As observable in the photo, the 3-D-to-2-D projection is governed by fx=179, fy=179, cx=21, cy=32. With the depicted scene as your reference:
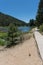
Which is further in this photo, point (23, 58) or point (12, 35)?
point (12, 35)

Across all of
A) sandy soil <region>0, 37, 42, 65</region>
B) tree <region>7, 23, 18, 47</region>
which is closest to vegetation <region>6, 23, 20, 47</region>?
tree <region>7, 23, 18, 47</region>

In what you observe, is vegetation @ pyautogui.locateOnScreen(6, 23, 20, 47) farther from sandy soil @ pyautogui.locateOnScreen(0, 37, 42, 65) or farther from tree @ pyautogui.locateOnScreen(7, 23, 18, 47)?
sandy soil @ pyautogui.locateOnScreen(0, 37, 42, 65)

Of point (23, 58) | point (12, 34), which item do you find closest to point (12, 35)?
point (12, 34)

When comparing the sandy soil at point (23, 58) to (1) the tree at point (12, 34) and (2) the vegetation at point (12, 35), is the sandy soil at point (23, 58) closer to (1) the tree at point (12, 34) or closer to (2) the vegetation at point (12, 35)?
(2) the vegetation at point (12, 35)

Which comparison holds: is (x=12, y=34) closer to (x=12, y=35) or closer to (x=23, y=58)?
(x=12, y=35)

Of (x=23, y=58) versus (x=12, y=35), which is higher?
(x=12, y=35)

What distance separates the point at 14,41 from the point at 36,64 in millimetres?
12435

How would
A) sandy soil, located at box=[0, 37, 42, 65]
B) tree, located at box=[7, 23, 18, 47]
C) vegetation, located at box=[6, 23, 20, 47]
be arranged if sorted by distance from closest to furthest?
sandy soil, located at box=[0, 37, 42, 65]
vegetation, located at box=[6, 23, 20, 47]
tree, located at box=[7, 23, 18, 47]

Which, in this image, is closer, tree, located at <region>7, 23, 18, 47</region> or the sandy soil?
the sandy soil

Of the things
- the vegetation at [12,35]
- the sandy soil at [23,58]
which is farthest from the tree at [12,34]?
the sandy soil at [23,58]

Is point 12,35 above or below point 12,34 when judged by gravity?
below

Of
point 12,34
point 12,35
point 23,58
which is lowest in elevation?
point 23,58

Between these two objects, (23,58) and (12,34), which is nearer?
(23,58)

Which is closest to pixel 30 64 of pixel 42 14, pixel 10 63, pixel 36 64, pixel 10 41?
pixel 36 64
